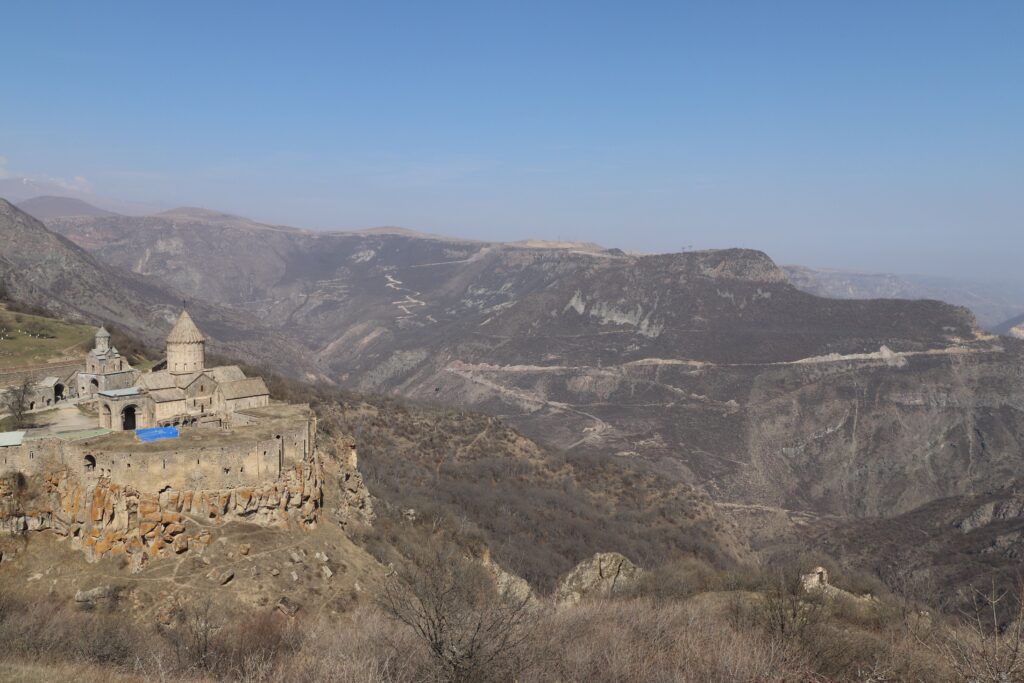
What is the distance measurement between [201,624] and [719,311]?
172207 mm

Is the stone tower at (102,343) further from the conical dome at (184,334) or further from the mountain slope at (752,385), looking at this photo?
the mountain slope at (752,385)

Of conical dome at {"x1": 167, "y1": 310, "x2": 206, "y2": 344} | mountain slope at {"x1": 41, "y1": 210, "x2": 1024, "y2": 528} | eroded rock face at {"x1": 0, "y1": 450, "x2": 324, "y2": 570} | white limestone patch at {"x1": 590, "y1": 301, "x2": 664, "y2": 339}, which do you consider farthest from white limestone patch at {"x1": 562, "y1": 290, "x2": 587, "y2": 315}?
eroded rock face at {"x1": 0, "y1": 450, "x2": 324, "y2": 570}

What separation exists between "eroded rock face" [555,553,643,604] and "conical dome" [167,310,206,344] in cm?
2588

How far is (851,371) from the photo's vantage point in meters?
132

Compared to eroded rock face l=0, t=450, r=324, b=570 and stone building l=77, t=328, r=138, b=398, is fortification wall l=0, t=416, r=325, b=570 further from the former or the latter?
stone building l=77, t=328, r=138, b=398

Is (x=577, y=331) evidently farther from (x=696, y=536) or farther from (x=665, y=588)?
(x=665, y=588)

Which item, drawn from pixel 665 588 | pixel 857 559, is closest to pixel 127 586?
pixel 665 588

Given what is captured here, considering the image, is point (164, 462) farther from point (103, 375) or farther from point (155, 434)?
point (103, 375)

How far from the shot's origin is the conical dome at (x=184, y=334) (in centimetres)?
3897

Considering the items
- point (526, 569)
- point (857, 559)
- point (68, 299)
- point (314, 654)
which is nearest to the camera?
point (314, 654)

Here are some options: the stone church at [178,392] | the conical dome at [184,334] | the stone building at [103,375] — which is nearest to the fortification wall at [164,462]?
the stone church at [178,392]

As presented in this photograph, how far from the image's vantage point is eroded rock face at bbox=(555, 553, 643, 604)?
29.4 meters

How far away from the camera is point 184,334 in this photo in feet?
129

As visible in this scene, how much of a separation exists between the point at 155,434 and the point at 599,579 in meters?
20.6
